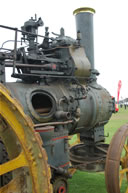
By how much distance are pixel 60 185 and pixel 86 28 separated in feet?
12.4

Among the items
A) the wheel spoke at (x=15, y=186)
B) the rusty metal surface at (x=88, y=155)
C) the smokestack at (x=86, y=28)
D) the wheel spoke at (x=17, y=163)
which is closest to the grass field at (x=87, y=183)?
the rusty metal surface at (x=88, y=155)

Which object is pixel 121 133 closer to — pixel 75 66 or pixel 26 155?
pixel 75 66

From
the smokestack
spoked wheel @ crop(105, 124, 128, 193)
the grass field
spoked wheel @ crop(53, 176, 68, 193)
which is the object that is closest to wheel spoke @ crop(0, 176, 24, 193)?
spoked wheel @ crop(53, 176, 68, 193)

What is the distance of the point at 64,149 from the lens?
336 cm

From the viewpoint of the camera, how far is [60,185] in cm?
332

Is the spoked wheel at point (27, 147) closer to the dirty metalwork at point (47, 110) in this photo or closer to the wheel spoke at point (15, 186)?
the dirty metalwork at point (47, 110)

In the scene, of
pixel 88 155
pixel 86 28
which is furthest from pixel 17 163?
pixel 86 28

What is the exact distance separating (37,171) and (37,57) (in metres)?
2.14

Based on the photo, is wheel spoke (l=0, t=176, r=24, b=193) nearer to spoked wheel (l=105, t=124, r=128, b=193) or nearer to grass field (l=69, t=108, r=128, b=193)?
spoked wheel (l=105, t=124, r=128, b=193)

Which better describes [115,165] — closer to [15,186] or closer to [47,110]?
[47,110]

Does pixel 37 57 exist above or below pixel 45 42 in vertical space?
below

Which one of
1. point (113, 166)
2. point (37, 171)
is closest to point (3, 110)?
point (37, 171)

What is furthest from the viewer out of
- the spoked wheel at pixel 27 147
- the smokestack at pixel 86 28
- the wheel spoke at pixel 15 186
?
the smokestack at pixel 86 28

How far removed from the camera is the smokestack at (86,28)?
5375 mm
